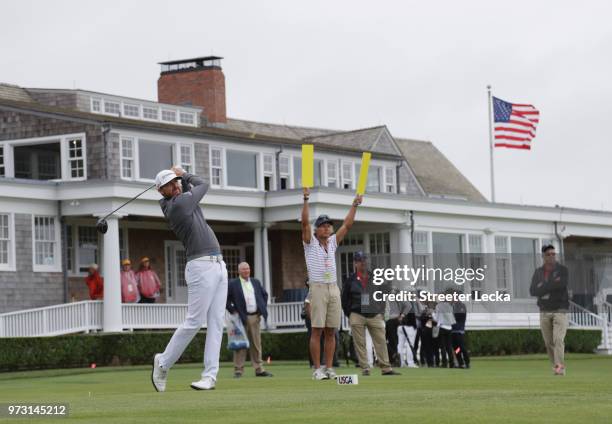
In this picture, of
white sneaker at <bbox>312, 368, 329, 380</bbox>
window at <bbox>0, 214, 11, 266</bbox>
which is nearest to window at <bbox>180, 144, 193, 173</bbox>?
window at <bbox>0, 214, 11, 266</bbox>

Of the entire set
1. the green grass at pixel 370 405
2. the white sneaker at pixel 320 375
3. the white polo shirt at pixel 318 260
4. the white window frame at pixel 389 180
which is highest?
the white window frame at pixel 389 180

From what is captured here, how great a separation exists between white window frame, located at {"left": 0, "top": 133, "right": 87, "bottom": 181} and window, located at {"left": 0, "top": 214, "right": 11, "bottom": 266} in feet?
12.8

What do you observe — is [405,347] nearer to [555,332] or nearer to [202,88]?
[555,332]

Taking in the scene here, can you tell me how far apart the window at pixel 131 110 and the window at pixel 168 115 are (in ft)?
3.24

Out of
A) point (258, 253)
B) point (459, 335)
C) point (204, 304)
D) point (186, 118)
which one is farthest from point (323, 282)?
point (186, 118)

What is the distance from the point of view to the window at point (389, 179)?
5131cm

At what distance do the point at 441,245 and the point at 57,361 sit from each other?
59.7ft

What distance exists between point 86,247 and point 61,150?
10.6ft

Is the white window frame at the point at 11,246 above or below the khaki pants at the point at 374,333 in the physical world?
above

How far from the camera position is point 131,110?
4819 cm

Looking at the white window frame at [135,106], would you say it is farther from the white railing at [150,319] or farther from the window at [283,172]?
the white railing at [150,319]

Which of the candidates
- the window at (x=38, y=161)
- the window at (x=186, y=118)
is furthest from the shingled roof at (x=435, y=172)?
the window at (x=38, y=161)

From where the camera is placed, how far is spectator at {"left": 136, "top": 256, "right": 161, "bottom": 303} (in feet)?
127

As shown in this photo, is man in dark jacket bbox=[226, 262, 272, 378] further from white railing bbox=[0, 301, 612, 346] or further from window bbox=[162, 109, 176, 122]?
window bbox=[162, 109, 176, 122]
